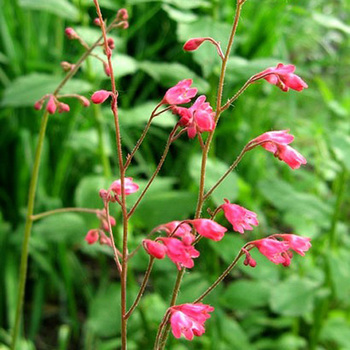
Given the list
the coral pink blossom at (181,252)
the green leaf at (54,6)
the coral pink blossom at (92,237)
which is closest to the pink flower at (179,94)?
the coral pink blossom at (181,252)

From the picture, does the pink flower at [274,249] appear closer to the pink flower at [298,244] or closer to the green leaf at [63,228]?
the pink flower at [298,244]

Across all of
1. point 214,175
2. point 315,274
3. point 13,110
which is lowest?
point 315,274

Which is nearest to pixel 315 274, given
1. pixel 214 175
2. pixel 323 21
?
pixel 214 175

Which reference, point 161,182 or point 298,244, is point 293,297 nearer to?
point 161,182

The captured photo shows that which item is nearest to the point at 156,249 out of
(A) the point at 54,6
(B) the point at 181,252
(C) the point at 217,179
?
(B) the point at 181,252

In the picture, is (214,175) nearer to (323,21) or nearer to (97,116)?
(97,116)

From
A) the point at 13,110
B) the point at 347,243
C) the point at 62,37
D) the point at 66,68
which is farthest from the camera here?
the point at 62,37

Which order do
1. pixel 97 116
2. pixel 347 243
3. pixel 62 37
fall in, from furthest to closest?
pixel 62 37 → pixel 347 243 → pixel 97 116
